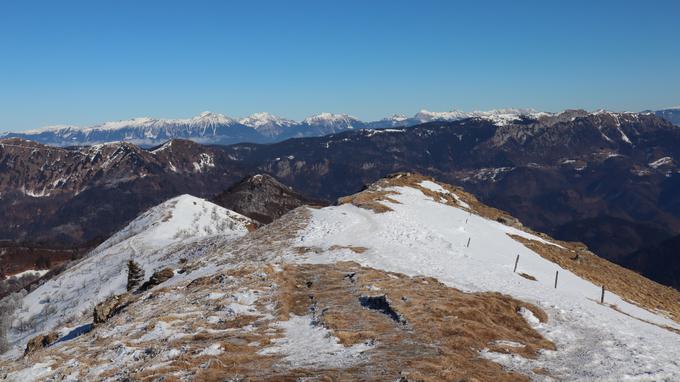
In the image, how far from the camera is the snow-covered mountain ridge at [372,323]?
64.8ft

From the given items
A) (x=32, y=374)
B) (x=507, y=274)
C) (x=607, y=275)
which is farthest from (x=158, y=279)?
(x=607, y=275)

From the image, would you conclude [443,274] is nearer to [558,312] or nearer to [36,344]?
[558,312]

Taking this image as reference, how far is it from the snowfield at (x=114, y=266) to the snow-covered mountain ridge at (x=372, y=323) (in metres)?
37.8

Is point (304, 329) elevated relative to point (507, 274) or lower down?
lower down

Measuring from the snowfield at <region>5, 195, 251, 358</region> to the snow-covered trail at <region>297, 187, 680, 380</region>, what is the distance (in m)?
29.5

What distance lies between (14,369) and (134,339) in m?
6.35

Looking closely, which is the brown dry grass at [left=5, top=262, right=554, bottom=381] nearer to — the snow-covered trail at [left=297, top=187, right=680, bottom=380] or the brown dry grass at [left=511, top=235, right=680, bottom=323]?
the snow-covered trail at [left=297, top=187, right=680, bottom=380]

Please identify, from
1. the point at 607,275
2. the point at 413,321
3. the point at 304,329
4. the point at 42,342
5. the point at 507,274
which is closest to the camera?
the point at 413,321

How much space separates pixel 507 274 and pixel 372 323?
1908 cm

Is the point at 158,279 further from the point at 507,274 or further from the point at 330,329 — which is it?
the point at 507,274

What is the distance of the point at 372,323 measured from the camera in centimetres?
2531

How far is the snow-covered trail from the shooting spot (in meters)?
21.1

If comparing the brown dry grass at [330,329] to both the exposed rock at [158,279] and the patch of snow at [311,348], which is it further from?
the exposed rock at [158,279]

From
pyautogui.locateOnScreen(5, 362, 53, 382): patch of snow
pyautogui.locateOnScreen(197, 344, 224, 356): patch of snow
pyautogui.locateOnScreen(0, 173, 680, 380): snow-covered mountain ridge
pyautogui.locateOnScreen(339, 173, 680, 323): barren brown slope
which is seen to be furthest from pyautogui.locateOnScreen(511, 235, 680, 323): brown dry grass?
pyautogui.locateOnScreen(5, 362, 53, 382): patch of snow
